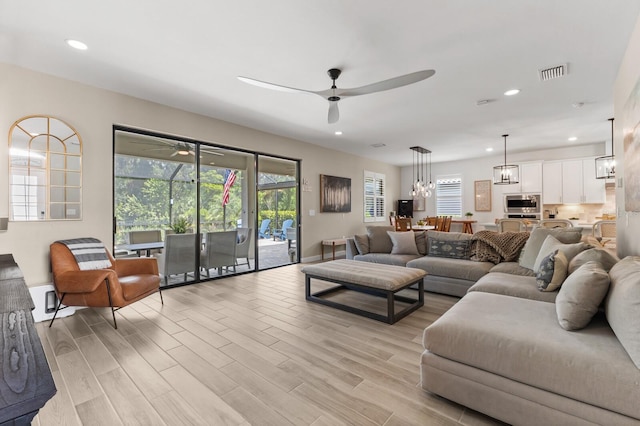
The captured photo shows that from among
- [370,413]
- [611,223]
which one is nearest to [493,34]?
[370,413]

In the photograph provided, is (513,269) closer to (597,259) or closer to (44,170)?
(597,259)

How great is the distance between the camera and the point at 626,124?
2520 mm

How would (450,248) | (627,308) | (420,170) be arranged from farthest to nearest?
(420,170)
(450,248)
(627,308)

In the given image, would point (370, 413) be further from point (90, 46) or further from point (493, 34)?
point (90, 46)

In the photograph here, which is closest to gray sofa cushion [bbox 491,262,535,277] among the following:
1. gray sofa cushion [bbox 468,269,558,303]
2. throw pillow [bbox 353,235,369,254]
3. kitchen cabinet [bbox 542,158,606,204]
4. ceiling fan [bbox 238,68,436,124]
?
gray sofa cushion [bbox 468,269,558,303]

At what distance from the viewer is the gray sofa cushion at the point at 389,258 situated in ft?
14.6

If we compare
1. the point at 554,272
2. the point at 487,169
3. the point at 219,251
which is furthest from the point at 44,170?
the point at 487,169

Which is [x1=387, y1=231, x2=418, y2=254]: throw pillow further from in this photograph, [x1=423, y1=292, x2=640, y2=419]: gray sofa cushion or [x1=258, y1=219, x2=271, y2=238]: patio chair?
[x1=423, y1=292, x2=640, y2=419]: gray sofa cushion

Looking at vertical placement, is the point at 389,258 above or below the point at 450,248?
below

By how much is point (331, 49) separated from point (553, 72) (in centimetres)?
256

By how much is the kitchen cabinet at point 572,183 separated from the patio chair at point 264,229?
6872 millimetres

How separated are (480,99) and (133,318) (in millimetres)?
5248

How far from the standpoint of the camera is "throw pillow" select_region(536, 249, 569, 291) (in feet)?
8.02

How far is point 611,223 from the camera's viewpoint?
4316 millimetres
